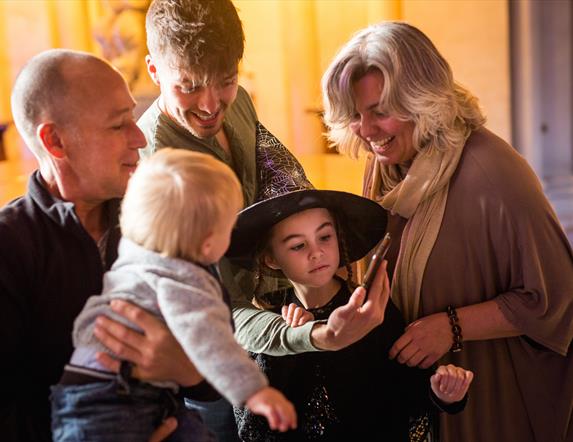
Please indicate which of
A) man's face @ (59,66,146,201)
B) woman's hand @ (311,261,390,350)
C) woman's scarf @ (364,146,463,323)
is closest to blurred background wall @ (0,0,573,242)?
woman's scarf @ (364,146,463,323)

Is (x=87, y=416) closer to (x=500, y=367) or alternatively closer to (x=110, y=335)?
(x=110, y=335)

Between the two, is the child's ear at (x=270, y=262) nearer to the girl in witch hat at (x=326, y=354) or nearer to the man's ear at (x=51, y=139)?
the girl in witch hat at (x=326, y=354)

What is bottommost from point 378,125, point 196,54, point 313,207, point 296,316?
point 296,316

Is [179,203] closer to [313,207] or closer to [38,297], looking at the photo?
[38,297]

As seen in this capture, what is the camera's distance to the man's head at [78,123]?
1758mm

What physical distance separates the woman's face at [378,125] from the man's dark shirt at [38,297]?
0.97m

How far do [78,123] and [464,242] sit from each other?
1.15m

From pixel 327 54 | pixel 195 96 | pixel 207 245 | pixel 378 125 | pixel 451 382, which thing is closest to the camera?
pixel 207 245

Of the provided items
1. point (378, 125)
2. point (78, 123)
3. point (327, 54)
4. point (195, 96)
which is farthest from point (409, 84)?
point (327, 54)

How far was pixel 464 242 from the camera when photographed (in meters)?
2.29

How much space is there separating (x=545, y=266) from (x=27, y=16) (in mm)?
2611

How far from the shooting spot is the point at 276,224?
6.93ft

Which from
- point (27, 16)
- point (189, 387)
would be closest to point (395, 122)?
point (189, 387)

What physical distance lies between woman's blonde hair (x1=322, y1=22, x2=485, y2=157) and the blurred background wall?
1.07 meters
